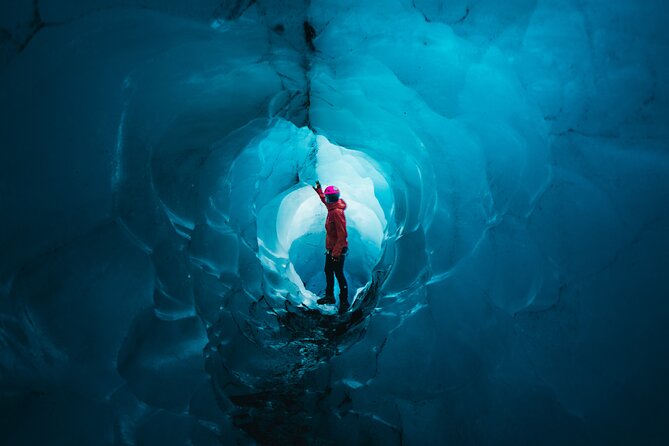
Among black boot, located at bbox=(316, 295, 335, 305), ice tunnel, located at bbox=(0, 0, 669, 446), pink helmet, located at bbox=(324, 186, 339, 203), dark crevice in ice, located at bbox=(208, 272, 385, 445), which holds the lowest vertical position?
black boot, located at bbox=(316, 295, 335, 305)

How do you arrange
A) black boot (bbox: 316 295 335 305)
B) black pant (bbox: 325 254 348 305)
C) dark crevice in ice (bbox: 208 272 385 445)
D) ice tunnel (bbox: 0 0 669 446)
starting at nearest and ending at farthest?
ice tunnel (bbox: 0 0 669 446) → dark crevice in ice (bbox: 208 272 385 445) → black pant (bbox: 325 254 348 305) → black boot (bbox: 316 295 335 305)

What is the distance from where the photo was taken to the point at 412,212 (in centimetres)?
359

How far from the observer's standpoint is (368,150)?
169 inches

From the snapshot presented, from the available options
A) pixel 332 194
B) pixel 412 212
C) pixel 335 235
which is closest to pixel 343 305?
pixel 335 235

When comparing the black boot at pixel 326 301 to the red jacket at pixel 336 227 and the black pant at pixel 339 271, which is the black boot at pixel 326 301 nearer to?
the black pant at pixel 339 271

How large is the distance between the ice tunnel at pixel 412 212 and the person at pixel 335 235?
1683 millimetres

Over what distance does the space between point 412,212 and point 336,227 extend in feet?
6.41

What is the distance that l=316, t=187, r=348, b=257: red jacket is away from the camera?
5.16 metres

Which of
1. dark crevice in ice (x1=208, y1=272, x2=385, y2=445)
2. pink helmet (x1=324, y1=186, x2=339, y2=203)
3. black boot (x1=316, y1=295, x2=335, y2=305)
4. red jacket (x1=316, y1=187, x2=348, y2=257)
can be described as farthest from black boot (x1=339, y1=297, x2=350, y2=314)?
pink helmet (x1=324, y1=186, x2=339, y2=203)

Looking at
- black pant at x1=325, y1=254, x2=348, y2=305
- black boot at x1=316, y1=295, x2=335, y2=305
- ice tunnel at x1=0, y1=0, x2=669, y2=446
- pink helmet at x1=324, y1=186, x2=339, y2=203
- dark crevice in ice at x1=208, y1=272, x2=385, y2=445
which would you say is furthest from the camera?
black boot at x1=316, y1=295, x2=335, y2=305

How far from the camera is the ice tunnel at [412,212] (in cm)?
175

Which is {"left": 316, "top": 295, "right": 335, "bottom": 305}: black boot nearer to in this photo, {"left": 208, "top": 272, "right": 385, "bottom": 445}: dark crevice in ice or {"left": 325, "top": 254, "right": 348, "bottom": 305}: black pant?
{"left": 325, "top": 254, "right": 348, "bottom": 305}: black pant

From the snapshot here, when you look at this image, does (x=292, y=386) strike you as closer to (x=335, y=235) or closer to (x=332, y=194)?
(x=335, y=235)

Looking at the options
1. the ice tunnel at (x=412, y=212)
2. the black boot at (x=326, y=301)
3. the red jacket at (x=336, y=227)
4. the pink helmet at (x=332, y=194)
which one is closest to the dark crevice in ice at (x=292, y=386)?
the ice tunnel at (x=412, y=212)
